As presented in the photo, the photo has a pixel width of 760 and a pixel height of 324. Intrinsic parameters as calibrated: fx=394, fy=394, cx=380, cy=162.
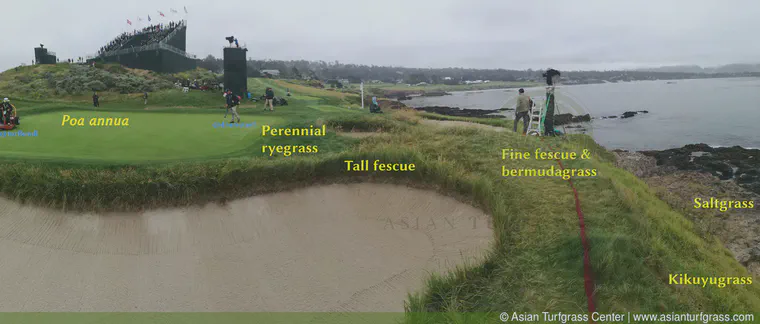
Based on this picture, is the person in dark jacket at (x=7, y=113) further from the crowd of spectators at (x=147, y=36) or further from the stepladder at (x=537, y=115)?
the crowd of spectators at (x=147, y=36)

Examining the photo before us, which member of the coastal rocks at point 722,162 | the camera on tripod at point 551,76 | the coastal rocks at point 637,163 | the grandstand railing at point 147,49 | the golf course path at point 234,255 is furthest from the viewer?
Result: the grandstand railing at point 147,49

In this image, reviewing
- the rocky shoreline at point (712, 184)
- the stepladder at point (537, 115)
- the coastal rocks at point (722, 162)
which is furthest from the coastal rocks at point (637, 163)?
the stepladder at point (537, 115)

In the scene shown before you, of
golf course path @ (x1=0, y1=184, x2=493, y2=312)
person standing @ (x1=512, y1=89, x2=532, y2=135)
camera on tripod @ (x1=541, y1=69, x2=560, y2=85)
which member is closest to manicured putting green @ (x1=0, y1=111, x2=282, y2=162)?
golf course path @ (x1=0, y1=184, x2=493, y2=312)

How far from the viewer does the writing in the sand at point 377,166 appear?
27.6 feet

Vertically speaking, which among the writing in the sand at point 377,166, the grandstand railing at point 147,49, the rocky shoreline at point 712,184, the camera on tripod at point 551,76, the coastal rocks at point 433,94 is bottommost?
the rocky shoreline at point 712,184

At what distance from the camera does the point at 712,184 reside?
16.7m

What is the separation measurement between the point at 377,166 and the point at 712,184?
53.9 ft

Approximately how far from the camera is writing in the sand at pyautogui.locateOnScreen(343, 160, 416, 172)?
8414 millimetres

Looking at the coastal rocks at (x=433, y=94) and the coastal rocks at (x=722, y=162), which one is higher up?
the coastal rocks at (x=433, y=94)

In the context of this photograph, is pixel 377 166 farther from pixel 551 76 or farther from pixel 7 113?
pixel 7 113

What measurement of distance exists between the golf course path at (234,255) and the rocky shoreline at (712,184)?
7960 mm

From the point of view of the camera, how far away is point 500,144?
1009 centimetres

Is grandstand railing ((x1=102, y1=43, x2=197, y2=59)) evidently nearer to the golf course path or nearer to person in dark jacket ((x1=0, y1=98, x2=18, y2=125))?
person in dark jacket ((x1=0, y1=98, x2=18, y2=125))

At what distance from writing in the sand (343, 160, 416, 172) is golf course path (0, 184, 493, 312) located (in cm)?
99
